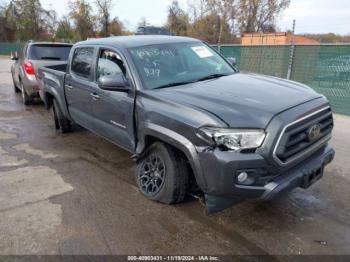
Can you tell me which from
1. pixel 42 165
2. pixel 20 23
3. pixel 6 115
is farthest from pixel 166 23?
pixel 42 165

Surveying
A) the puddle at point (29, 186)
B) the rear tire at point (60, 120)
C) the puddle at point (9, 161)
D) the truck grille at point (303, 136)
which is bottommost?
the puddle at point (9, 161)

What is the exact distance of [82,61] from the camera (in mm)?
5293

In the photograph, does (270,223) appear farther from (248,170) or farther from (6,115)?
(6,115)

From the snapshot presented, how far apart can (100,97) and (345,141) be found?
15.3 feet

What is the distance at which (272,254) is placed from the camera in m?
3.02

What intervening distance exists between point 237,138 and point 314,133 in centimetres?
94

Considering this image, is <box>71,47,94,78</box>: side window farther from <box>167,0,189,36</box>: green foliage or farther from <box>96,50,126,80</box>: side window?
<box>167,0,189,36</box>: green foliage

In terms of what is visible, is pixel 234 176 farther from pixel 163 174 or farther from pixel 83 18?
pixel 83 18

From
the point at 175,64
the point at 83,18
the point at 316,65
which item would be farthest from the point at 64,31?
the point at 175,64

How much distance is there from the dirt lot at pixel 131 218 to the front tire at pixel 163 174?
0.15m

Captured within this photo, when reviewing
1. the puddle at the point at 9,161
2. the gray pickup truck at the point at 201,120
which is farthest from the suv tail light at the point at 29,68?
the gray pickup truck at the point at 201,120

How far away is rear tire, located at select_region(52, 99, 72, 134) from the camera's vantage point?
22.0 feet

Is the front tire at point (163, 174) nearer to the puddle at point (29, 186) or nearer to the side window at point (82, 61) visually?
the puddle at point (29, 186)

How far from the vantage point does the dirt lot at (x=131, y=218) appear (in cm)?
313
